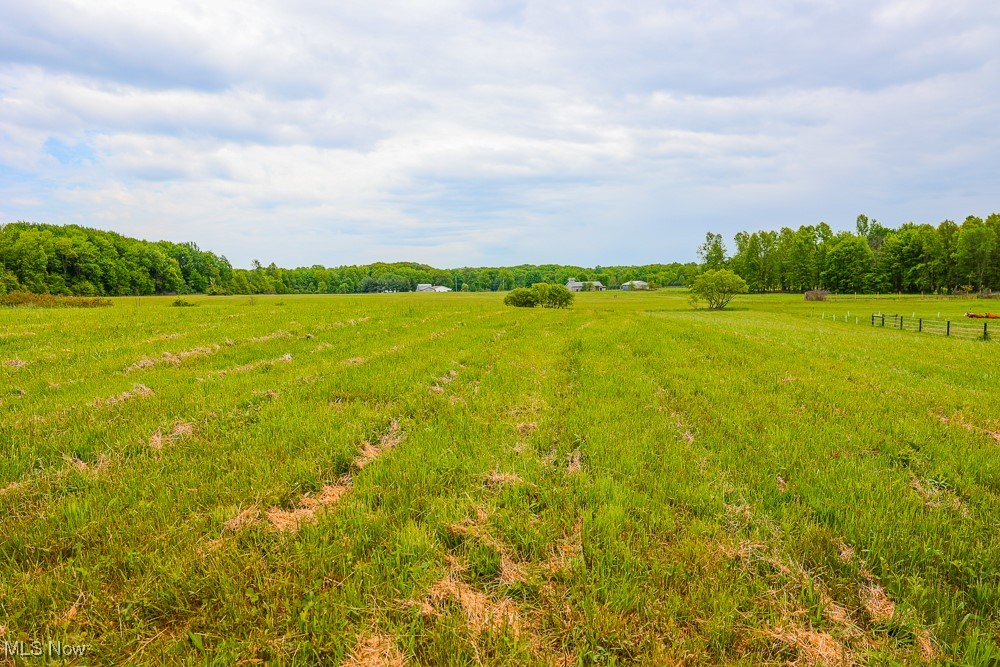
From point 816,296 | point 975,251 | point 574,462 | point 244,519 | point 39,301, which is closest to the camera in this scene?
point 244,519

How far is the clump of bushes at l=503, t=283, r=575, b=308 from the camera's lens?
241 feet

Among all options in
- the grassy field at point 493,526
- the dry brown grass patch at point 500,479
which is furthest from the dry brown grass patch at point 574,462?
the dry brown grass patch at point 500,479

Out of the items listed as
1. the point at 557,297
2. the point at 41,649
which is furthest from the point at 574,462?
the point at 557,297

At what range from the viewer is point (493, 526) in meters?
4.13

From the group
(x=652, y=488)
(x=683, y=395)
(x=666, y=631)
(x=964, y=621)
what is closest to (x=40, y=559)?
(x=666, y=631)

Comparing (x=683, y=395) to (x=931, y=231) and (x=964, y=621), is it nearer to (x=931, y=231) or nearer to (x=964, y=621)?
(x=964, y=621)

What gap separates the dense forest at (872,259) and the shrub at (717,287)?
170 feet

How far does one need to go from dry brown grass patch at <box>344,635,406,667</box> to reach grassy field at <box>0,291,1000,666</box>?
0.04ft

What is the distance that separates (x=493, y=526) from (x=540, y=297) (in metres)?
70.3

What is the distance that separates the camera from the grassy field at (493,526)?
285cm

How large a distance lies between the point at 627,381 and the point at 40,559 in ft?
32.5

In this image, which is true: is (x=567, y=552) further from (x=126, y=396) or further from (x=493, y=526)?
(x=126, y=396)

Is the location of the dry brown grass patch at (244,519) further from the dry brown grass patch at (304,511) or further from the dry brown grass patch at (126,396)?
the dry brown grass patch at (126,396)

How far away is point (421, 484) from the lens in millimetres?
4887
